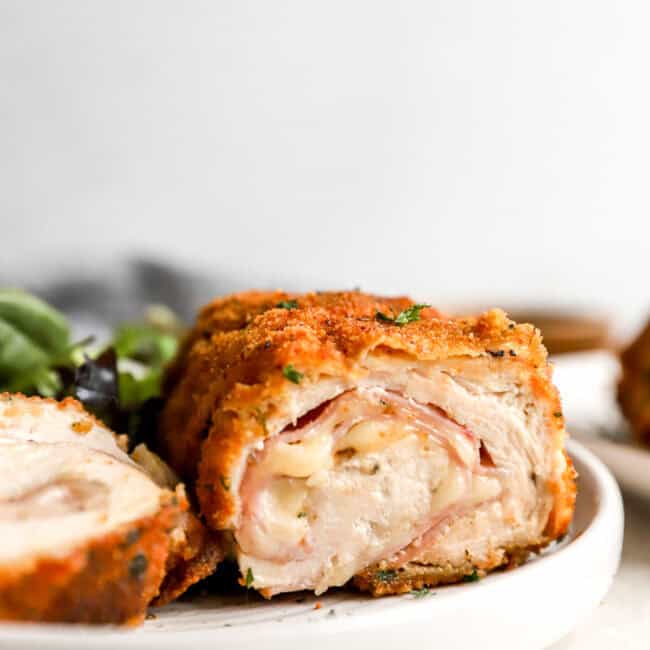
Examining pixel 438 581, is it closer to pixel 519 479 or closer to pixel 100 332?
pixel 519 479

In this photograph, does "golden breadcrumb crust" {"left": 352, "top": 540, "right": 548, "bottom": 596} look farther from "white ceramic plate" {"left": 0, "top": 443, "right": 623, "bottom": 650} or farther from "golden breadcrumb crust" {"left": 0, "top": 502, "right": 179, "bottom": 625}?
"golden breadcrumb crust" {"left": 0, "top": 502, "right": 179, "bottom": 625}

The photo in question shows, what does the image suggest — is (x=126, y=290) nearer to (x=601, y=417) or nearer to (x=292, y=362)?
(x=601, y=417)

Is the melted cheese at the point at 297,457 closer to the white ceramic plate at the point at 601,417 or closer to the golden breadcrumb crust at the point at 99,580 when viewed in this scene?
the golden breadcrumb crust at the point at 99,580

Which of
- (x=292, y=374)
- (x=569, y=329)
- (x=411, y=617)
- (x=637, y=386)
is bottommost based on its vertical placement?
(x=569, y=329)

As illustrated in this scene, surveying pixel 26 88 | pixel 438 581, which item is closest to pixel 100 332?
pixel 26 88

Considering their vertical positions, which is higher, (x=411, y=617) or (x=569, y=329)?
(x=411, y=617)

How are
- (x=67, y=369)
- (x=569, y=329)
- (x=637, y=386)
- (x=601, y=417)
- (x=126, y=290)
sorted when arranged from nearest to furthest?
(x=67, y=369), (x=637, y=386), (x=601, y=417), (x=569, y=329), (x=126, y=290)

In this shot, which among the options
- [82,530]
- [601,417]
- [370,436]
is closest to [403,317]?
[370,436]
